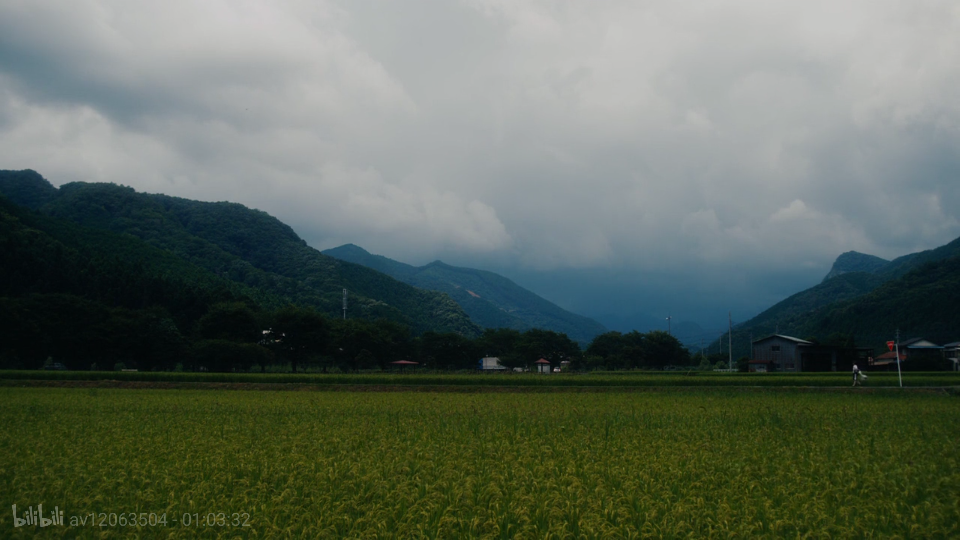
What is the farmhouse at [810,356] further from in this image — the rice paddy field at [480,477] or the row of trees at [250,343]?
the rice paddy field at [480,477]

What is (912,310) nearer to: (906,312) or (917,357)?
(906,312)

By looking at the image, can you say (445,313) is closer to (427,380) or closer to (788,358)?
(788,358)

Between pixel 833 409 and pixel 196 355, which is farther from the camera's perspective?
pixel 196 355

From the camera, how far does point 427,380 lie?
1752 inches

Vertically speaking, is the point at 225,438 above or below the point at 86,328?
below

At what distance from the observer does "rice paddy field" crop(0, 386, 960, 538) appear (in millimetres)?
8227

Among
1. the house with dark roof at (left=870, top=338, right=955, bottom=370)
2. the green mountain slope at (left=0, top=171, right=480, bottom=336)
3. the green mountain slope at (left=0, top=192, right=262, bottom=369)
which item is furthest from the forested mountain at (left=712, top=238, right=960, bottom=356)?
the green mountain slope at (left=0, top=171, right=480, bottom=336)

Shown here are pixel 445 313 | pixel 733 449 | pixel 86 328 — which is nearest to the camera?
pixel 733 449

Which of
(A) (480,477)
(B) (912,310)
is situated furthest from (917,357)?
(A) (480,477)

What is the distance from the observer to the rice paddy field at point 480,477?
823 cm

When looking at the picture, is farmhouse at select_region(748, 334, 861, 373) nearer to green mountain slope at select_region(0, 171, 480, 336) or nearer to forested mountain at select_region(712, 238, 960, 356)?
forested mountain at select_region(712, 238, 960, 356)

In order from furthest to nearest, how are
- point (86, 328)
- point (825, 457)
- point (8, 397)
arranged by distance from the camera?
point (86, 328) → point (8, 397) → point (825, 457)

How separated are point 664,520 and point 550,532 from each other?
1.73 m

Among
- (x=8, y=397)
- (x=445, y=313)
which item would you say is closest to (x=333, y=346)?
(x=8, y=397)
